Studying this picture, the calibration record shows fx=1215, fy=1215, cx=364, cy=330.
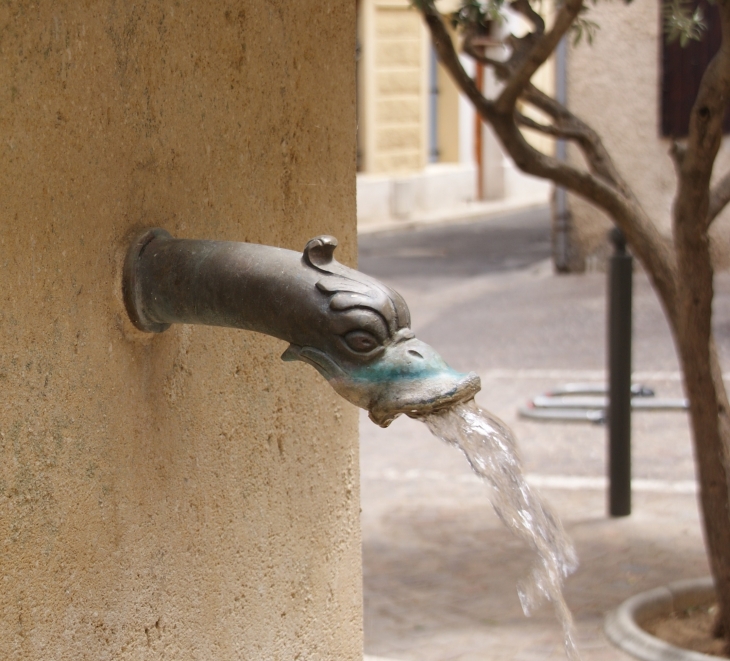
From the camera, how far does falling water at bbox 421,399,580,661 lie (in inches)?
61.7

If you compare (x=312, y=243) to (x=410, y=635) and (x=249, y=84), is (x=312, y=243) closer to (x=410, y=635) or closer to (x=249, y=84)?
(x=249, y=84)

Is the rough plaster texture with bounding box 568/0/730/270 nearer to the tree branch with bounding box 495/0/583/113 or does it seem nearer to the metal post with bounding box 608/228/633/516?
the metal post with bounding box 608/228/633/516

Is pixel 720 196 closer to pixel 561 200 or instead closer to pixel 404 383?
pixel 404 383

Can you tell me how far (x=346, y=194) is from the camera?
91.4 inches

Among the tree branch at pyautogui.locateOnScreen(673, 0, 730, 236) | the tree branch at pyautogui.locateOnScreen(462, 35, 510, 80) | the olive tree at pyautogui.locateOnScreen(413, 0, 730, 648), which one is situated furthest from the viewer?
the tree branch at pyautogui.locateOnScreen(462, 35, 510, 80)

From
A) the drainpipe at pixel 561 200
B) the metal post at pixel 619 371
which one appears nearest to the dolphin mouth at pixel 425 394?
the metal post at pixel 619 371

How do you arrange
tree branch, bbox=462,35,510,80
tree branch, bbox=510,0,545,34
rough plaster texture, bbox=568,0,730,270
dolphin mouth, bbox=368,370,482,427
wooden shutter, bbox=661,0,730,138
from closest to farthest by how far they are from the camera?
1. dolphin mouth, bbox=368,370,482,427
2. tree branch, bbox=510,0,545,34
3. tree branch, bbox=462,35,510,80
4. wooden shutter, bbox=661,0,730,138
5. rough plaster texture, bbox=568,0,730,270

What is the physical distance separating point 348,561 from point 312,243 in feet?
3.46

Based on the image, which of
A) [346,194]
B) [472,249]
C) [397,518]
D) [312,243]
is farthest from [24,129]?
[472,249]

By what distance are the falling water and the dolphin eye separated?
0.11 metres

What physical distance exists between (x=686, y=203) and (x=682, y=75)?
8.08 metres

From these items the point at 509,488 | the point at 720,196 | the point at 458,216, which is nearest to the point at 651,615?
the point at 720,196

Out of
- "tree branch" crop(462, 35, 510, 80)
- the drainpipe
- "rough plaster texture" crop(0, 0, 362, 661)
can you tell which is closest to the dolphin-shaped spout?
"rough plaster texture" crop(0, 0, 362, 661)

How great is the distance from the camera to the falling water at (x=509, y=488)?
157 cm
